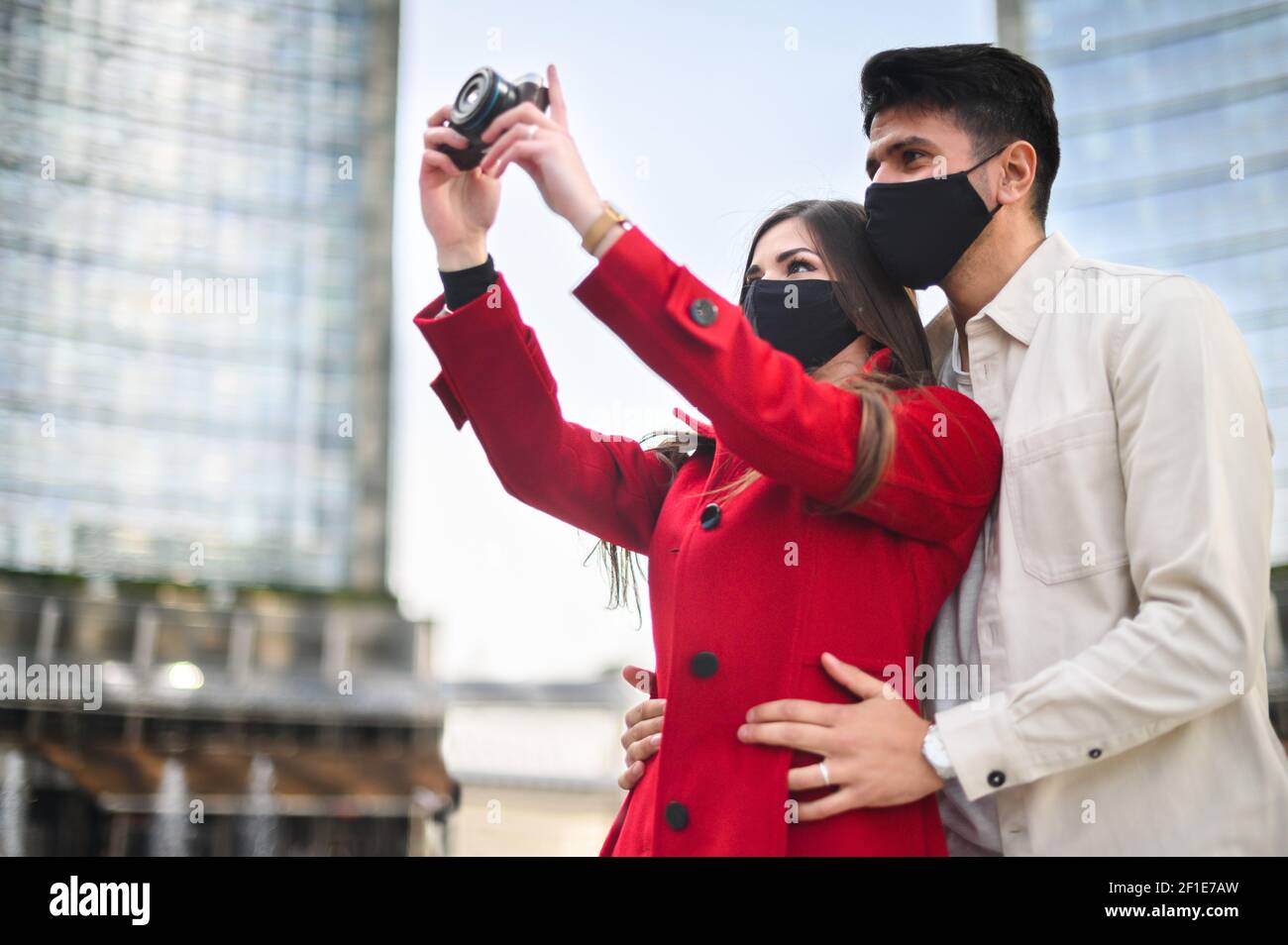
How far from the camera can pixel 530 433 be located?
253 cm

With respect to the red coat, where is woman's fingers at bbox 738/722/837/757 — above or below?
below

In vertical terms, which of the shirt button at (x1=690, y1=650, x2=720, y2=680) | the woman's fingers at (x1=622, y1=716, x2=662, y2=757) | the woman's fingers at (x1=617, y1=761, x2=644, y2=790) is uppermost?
the shirt button at (x1=690, y1=650, x2=720, y2=680)

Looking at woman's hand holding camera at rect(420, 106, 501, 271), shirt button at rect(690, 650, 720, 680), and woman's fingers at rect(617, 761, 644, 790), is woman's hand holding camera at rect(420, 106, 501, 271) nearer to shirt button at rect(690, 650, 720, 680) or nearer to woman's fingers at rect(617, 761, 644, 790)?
shirt button at rect(690, 650, 720, 680)

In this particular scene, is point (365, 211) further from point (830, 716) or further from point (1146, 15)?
point (830, 716)

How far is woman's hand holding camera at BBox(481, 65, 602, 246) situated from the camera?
2.04 m

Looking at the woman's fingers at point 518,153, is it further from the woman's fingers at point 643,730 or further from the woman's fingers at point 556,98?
the woman's fingers at point 643,730

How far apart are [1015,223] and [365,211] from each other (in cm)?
3975

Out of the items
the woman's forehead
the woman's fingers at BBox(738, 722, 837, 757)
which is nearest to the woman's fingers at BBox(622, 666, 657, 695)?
the woman's fingers at BBox(738, 722, 837, 757)

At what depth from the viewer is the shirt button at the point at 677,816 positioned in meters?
2.13

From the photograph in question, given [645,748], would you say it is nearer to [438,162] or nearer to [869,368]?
[869,368]

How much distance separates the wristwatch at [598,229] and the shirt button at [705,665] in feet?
2.49

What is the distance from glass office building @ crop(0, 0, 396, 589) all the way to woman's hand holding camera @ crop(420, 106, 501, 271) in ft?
103
